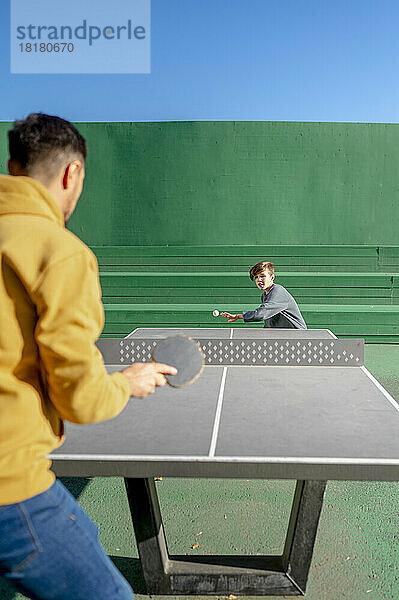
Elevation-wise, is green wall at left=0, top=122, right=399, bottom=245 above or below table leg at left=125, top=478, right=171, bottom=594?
above

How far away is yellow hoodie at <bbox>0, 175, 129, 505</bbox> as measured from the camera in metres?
0.92

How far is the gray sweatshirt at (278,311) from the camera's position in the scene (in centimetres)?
472

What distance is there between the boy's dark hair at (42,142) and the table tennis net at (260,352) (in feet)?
7.08

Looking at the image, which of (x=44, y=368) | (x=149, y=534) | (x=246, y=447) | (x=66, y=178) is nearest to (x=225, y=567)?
(x=149, y=534)

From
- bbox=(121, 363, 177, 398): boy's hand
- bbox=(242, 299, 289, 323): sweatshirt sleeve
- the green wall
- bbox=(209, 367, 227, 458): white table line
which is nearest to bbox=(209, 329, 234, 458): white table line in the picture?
bbox=(209, 367, 227, 458): white table line

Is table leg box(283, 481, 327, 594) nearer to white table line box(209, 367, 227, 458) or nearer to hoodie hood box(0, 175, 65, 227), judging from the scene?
white table line box(209, 367, 227, 458)

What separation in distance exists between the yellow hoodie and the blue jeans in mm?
39

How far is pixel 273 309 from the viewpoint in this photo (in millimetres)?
4750

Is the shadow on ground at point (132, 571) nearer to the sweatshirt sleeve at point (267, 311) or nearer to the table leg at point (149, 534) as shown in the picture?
the table leg at point (149, 534)

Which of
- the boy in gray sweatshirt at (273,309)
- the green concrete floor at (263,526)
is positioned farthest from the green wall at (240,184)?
the green concrete floor at (263,526)

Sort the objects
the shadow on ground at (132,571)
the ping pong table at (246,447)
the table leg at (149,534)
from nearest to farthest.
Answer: the ping pong table at (246,447)
the table leg at (149,534)
the shadow on ground at (132,571)

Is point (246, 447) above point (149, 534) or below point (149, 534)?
above

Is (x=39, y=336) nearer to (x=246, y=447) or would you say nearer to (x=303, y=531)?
(x=246, y=447)

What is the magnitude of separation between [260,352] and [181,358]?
5.76ft
